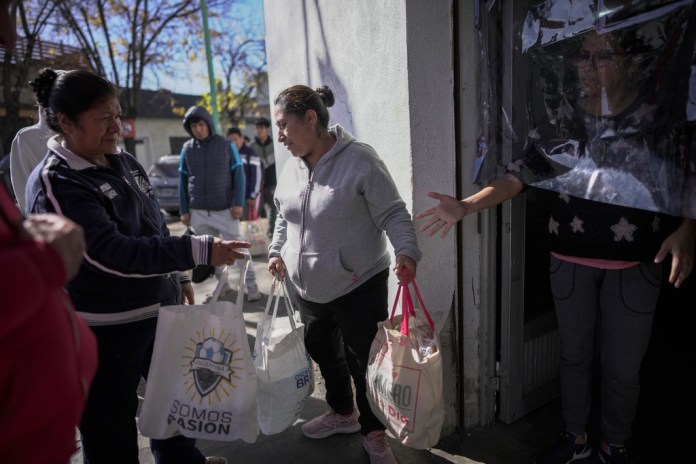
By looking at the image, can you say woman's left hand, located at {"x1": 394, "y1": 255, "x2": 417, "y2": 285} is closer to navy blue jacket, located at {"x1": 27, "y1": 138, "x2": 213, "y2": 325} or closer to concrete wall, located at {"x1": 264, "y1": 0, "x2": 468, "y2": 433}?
concrete wall, located at {"x1": 264, "y1": 0, "x2": 468, "y2": 433}

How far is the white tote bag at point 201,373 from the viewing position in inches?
75.5

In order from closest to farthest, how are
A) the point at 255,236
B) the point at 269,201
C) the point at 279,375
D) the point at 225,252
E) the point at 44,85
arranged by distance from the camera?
the point at 44,85, the point at 225,252, the point at 279,375, the point at 255,236, the point at 269,201

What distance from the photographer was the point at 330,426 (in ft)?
8.85

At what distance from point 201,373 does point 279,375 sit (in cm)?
45

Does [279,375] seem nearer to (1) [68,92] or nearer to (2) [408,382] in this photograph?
(2) [408,382]

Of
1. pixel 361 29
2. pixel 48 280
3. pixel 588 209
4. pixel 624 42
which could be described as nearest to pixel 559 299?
pixel 588 209

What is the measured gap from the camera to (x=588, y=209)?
2.04 m

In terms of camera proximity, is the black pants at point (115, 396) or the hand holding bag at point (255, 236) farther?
the hand holding bag at point (255, 236)

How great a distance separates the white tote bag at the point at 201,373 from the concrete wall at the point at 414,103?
1.06 metres

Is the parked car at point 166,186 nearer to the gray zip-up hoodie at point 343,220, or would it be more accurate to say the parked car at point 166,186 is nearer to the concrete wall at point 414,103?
the concrete wall at point 414,103

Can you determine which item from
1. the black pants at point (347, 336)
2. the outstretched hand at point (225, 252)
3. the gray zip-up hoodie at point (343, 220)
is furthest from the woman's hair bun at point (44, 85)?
the black pants at point (347, 336)

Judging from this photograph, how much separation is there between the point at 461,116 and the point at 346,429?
190 centimetres

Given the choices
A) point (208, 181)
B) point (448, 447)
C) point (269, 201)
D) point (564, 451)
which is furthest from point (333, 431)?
point (269, 201)

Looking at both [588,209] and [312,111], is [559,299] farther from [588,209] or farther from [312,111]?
[312,111]
